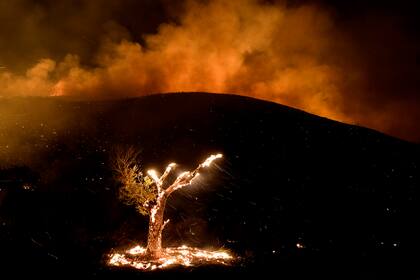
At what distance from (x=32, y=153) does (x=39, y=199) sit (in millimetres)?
9272

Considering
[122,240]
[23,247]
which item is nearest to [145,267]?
[122,240]

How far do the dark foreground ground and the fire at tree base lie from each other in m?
0.75

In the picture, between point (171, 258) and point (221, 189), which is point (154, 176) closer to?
point (171, 258)

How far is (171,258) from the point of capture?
17.8m

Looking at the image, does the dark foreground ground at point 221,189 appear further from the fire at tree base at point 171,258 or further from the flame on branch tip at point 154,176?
the flame on branch tip at point 154,176

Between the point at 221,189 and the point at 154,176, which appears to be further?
the point at 221,189

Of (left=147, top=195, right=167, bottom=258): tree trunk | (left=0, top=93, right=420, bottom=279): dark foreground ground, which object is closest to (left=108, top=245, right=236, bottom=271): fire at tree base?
(left=147, top=195, right=167, bottom=258): tree trunk

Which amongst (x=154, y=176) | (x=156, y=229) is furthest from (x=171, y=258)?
(x=154, y=176)

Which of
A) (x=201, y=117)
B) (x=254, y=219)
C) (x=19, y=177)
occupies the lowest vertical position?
(x=254, y=219)

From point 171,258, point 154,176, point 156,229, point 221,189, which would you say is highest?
point 221,189

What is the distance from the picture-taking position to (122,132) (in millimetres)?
41188

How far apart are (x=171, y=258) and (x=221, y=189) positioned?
1376cm

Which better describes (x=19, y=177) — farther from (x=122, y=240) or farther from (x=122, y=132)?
(x=122, y=132)

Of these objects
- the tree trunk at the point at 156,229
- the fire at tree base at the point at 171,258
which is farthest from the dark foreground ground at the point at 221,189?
the tree trunk at the point at 156,229
